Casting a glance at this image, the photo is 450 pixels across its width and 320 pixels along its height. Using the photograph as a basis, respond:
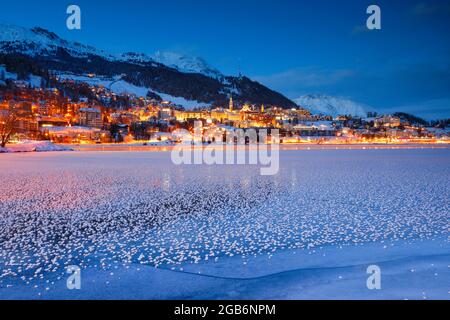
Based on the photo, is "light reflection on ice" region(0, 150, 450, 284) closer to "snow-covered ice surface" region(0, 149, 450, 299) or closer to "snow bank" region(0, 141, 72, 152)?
"snow-covered ice surface" region(0, 149, 450, 299)

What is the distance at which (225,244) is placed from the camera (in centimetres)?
559

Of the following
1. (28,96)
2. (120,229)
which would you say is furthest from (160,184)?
(28,96)

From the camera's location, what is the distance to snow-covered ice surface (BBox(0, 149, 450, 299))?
4051mm

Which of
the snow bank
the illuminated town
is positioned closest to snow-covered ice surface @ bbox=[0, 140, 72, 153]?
the snow bank

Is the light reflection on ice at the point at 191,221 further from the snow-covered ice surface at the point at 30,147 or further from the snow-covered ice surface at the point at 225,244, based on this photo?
the snow-covered ice surface at the point at 30,147

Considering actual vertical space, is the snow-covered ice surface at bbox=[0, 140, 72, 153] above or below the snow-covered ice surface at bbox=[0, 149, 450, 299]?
above

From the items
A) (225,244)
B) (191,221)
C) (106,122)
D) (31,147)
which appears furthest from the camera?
(106,122)

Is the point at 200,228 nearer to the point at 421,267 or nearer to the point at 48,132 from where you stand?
the point at 421,267

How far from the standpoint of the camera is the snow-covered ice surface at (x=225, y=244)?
4051 millimetres

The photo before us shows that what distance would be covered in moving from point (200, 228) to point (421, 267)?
3313 millimetres

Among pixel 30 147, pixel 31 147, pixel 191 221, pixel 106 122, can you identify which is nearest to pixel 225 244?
pixel 191 221

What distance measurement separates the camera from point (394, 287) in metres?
4.01

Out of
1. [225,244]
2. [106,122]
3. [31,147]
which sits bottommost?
[225,244]

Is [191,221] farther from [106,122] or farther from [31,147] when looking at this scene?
[106,122]
